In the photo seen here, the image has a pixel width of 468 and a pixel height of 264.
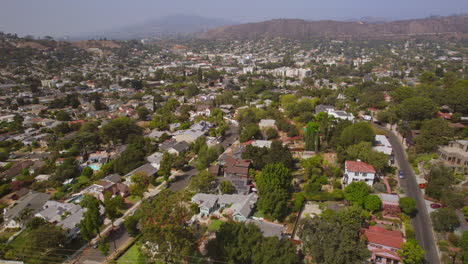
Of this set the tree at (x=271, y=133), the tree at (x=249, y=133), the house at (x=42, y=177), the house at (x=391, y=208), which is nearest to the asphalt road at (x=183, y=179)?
the tree at (x=249, y=133)

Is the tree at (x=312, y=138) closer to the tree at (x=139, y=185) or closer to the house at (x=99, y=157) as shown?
the tree at (x=139, y=185)

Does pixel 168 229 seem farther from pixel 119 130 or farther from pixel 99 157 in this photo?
pixel 119 130

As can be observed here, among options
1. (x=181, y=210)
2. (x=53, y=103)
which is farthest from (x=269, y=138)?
(x=53, y=103)

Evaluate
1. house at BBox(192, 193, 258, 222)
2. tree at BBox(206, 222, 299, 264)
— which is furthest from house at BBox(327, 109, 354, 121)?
tree at BBox(206, 222, 299, 264)

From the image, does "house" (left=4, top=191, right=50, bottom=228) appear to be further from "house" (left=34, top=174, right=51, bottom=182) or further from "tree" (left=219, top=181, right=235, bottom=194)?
"tree" (left=219, top=181, right=235, bottom=194)

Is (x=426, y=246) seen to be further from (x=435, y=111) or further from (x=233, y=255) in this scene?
(x=435, y=111)

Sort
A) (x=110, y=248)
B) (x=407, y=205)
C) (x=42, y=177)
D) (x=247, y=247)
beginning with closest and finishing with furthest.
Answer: (x=247, y=247) < (x=110, y=248) < (x=407, y=205) < (x=42, y=177)

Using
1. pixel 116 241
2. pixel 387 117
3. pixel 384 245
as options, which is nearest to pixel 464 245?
pixel 384 245
